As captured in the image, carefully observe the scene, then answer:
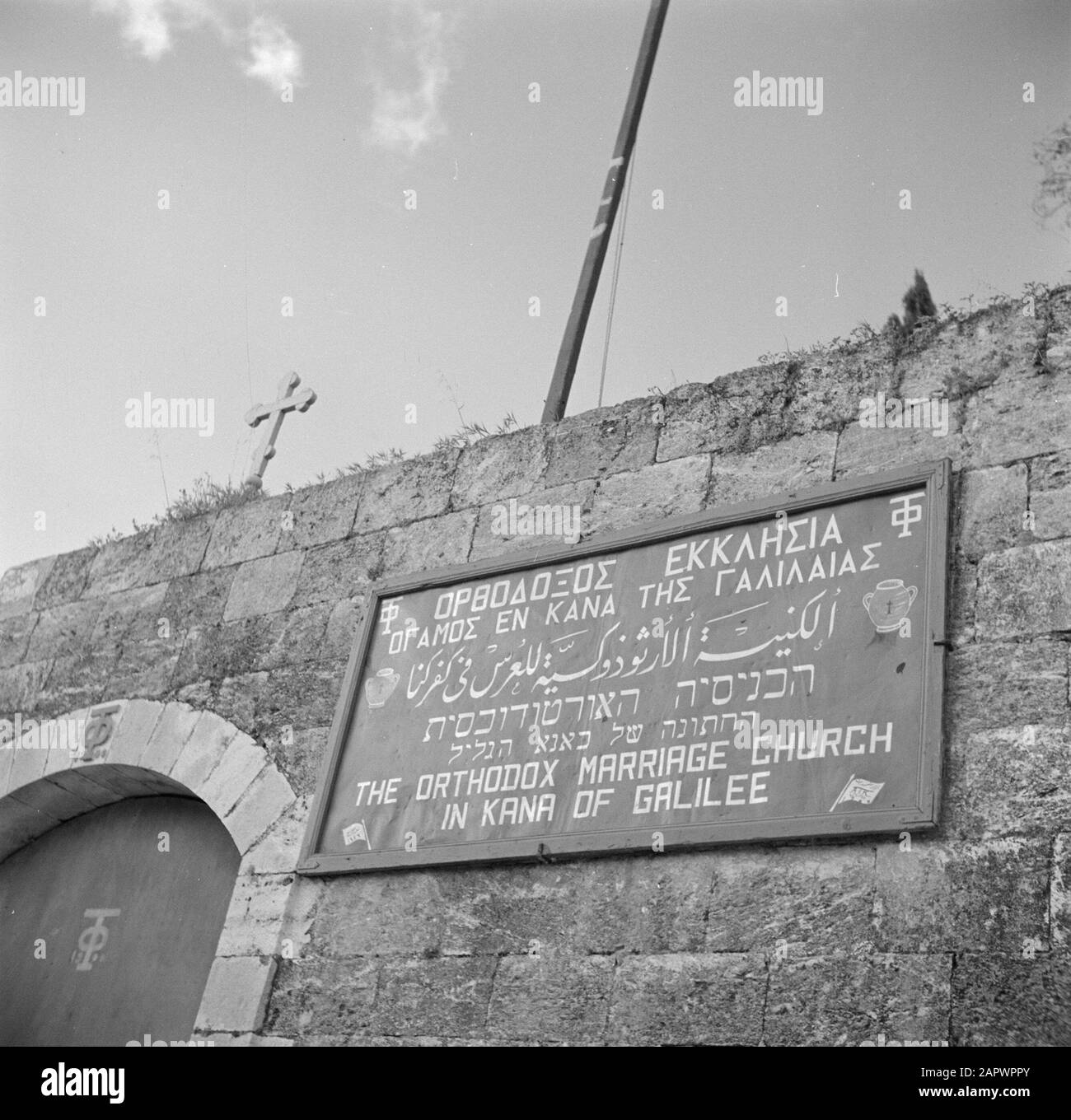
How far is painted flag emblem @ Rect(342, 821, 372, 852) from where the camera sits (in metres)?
4.18

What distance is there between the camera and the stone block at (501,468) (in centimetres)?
473

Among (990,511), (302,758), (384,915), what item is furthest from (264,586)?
(990,511)

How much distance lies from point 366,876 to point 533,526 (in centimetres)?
126

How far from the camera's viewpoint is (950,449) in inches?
151

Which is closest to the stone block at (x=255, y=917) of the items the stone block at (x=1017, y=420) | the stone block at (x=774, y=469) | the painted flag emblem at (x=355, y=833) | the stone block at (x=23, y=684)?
the painted flag emblem at (x=355, y=833)

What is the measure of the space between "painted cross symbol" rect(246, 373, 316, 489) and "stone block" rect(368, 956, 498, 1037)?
2760 mm

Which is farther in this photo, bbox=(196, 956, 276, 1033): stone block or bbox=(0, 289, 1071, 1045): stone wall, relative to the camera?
bbox=(196, 956, 276, 1033): stone block

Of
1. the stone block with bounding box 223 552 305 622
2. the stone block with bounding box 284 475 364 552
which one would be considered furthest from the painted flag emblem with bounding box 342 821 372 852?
the stone block with bounding box 284 475 364 552

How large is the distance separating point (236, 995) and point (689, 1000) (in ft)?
4.97

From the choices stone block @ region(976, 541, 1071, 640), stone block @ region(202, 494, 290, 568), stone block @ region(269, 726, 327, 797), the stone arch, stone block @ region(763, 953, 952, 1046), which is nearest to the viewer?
stone block @ region(763, 953, 952, 1046)

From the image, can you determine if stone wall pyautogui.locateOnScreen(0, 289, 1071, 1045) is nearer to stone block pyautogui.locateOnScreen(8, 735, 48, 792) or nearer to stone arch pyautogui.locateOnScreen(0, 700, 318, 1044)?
stone arch pyautogui.locateOnScreen(0, 700, 318, 1044)

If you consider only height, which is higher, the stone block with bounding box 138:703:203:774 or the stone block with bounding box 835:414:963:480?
the stone block with bounding box 835:414:963:480

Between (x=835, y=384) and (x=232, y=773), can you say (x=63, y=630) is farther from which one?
(x=835, y=384)

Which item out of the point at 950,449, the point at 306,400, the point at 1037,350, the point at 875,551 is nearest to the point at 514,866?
the point at 875,551
